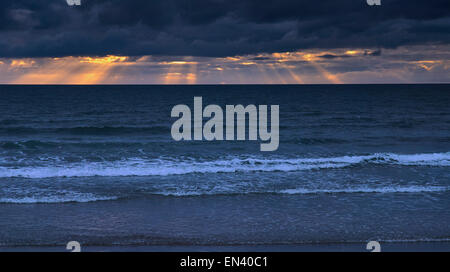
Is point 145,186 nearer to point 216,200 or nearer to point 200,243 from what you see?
point 216,200

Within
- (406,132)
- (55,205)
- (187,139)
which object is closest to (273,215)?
(55,205)

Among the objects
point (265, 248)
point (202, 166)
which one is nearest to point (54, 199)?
point (202, 166)

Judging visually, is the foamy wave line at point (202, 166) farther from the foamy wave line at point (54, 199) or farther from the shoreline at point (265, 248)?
the shoreline at point (265, 248)

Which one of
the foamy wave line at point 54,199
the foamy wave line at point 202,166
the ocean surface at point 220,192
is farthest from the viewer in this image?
the foamy wave line at point 202,166

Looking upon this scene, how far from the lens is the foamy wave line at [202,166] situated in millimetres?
15305

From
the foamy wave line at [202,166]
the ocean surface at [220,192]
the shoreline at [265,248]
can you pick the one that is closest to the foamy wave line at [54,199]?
the ocean surface at [220,192]

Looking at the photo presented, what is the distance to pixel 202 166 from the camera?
16.7 meters

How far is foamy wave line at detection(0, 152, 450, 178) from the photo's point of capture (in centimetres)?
1530

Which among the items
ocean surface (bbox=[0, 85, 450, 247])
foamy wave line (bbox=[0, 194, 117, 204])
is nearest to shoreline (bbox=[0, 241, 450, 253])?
ocean surface (bbox=[0, 85, 450, 247])

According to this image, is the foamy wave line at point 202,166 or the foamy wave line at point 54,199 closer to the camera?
the foamy wave line at point 54,199

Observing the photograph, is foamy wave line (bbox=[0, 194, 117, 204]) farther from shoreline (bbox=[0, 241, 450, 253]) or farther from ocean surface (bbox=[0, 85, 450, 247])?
shoreline (bbox=[0, 241, 450, 253])

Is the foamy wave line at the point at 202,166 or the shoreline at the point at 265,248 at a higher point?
the foamy wave line at the point at 202,166

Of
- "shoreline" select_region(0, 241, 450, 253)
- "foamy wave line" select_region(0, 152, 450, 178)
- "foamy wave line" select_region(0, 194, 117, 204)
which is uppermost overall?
Result: "foamy wave line" select_region(0, 152, 450, 178)

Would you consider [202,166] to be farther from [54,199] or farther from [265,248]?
[265,248]
